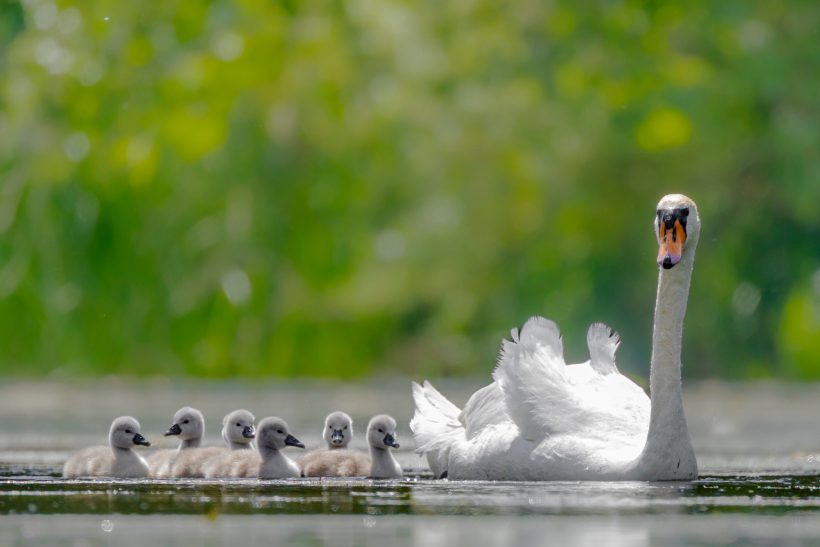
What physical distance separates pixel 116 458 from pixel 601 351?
262 cm

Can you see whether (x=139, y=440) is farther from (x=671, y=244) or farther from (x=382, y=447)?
(x=671, y=244)

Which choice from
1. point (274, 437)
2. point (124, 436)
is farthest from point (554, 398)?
point (124, 436)

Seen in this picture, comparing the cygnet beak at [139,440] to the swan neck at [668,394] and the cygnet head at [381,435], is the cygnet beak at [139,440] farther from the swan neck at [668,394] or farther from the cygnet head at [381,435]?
the swan neck at [668,394]

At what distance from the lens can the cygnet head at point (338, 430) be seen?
38.7ft

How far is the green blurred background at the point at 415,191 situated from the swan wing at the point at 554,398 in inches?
524

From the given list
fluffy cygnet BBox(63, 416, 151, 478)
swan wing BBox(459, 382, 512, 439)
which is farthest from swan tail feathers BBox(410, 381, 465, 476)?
fluffy cygnet BBox(63, 416, 151, 478)

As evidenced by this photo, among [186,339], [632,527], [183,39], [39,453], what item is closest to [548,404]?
A: [632,527]

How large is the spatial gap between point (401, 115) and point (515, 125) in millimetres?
1614

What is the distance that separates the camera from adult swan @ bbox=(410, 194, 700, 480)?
10.1 meters

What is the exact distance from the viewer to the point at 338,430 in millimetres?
11781

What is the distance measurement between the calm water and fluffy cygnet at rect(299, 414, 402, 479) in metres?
0.26

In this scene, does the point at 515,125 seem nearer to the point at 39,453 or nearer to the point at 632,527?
the point at 39,453

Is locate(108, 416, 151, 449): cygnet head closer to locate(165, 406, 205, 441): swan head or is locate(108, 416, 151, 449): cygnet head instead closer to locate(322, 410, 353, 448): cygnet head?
locate(165, 406, 205, 441): swan head

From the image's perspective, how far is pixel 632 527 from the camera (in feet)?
26.6
